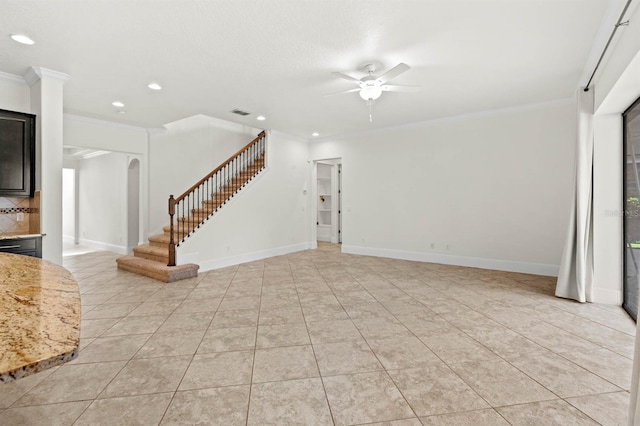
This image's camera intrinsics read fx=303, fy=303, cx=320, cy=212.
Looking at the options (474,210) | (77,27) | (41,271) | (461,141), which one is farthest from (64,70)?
(474,210)

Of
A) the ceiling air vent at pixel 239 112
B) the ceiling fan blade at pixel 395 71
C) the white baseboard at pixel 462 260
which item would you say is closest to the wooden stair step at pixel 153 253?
the ceiling air vent at pixel 239 112

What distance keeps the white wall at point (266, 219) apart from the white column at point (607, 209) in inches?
231

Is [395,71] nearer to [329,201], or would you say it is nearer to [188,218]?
[188,218]

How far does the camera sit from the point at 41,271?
1.60m

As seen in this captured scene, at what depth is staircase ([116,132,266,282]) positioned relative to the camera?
526cm

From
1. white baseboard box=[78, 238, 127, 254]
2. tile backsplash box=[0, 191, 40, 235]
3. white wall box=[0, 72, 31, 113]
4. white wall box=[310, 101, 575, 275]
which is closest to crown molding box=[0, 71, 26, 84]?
white wall box=[0, 72, 31, 113]

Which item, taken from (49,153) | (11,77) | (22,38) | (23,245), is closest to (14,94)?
(11,77)

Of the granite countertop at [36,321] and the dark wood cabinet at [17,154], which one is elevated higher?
the dark wood cabinet at [17,154]

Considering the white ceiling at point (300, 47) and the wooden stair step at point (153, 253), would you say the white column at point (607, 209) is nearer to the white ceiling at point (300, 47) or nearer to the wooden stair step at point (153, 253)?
the white ceiling at point (300, 47)

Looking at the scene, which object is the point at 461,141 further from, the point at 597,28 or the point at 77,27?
the point at 77,27

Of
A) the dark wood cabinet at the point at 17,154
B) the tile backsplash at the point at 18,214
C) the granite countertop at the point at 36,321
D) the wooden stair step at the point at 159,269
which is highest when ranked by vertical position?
the dark wood cabinet at the point at 17,154

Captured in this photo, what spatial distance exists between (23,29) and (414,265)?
6.56 meters

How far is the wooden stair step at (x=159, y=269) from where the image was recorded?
498 centimetres

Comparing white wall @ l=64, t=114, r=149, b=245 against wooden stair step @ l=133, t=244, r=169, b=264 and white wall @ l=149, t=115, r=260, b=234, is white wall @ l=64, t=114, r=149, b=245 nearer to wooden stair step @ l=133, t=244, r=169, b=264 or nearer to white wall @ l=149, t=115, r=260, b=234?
white wall @ l=149, t=115, r=260, b=234
